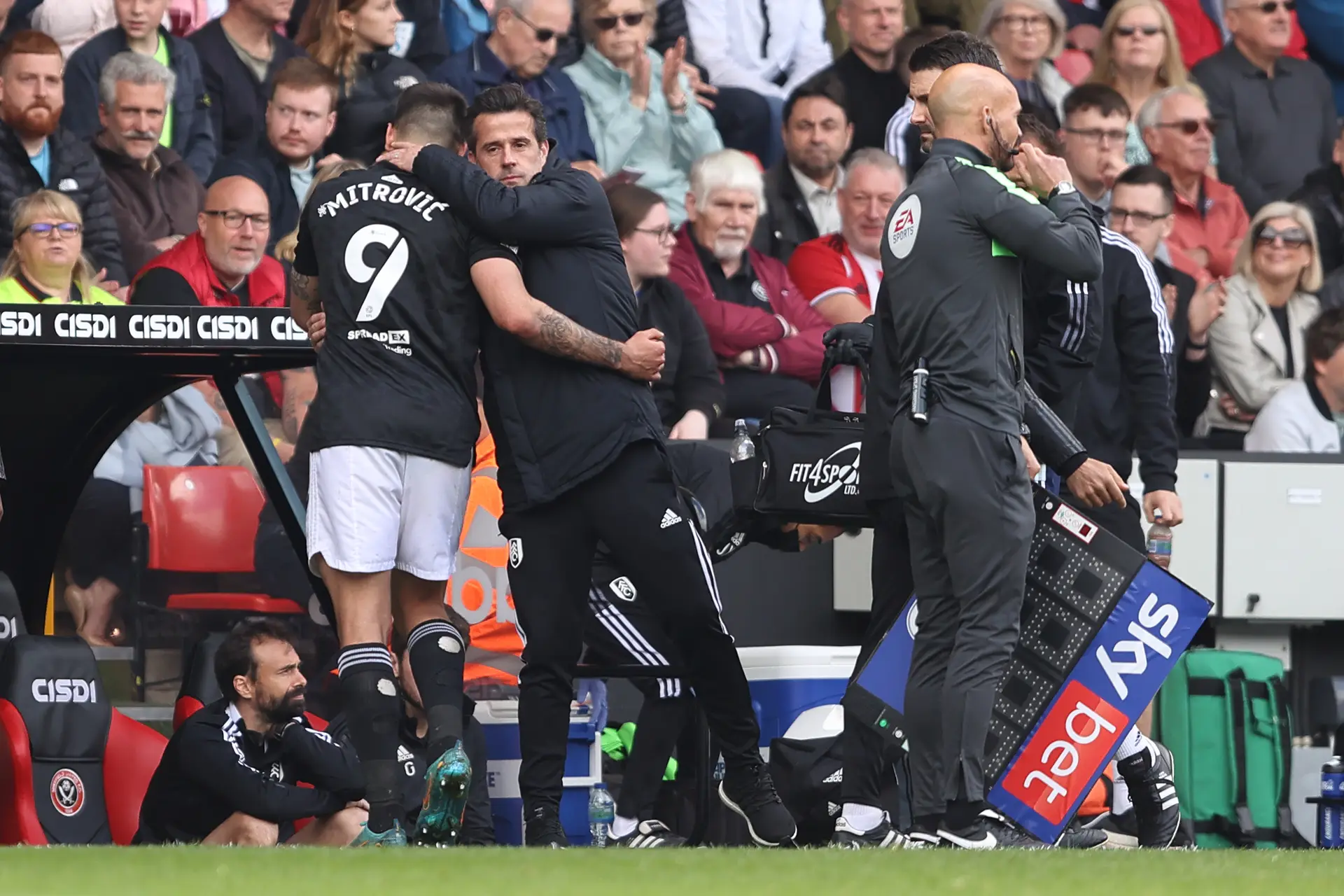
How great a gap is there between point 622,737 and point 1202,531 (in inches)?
111

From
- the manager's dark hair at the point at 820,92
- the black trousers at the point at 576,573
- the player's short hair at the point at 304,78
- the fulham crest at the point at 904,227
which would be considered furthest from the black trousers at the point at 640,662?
the manager's dark hair at the point at 820,92

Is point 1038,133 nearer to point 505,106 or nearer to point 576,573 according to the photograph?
point 505,106

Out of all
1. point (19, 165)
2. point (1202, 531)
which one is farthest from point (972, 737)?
point (19, 165)

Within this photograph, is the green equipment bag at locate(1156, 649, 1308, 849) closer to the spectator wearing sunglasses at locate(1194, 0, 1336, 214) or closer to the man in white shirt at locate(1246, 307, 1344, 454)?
the man in white shirt at locate(1246, 307, 1344, 454)

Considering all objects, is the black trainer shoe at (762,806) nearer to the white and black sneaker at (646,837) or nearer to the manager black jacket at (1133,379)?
the white and black sneaker at (646,837)

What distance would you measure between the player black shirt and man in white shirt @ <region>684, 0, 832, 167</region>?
20.7 feet

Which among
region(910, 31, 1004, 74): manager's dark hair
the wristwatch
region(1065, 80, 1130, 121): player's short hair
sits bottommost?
region(1065, 80, 1130, 121): player's short hair

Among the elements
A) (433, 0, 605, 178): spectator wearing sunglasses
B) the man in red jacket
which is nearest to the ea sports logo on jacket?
the man in red jacket

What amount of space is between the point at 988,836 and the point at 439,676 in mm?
1595

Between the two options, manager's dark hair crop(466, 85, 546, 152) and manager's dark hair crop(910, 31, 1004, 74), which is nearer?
manager's dark hair crop(910, 31, 1004, 74)

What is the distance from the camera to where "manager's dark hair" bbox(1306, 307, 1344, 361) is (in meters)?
10.9

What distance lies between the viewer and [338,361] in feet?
21.4

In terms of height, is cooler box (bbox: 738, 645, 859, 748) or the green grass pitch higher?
the green grass pitch

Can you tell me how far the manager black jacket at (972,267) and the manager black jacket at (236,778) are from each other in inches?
93.7
